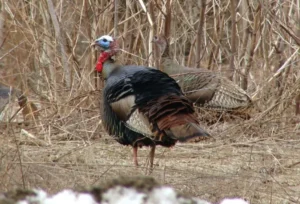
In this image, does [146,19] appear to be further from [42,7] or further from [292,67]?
[292,67]

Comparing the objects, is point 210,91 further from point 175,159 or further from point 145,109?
point 145,109

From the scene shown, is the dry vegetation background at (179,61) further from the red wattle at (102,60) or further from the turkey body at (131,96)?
the red wattle at (102,60)

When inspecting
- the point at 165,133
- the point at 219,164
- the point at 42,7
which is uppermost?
the point at 42,7

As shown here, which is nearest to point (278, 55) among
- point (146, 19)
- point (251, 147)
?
point (146, 19)

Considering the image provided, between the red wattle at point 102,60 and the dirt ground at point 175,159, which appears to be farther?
the red wattle at point 102,60

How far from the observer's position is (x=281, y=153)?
6.00 m

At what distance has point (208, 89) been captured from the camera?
25.9ft

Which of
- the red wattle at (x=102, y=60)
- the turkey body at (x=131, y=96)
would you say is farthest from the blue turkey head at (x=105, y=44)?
the turkey body at (x=131, y=96)

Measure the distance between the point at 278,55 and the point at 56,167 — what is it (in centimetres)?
430

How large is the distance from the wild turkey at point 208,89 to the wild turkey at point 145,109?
1551 mm

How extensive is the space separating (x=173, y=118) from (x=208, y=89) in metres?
2.50

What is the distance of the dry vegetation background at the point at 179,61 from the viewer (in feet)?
18.0

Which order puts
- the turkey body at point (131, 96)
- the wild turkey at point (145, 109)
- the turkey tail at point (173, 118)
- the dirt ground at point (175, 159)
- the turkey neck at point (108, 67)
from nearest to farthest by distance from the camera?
the dirt ground at point (175, 159) < the turkey tail at point (173, 118) < the wild turkey at point (145, 109) < the turkey body at point (131, 96) < the turkey neck at point (108, 67)

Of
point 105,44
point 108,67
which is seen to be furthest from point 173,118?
point 105,44
